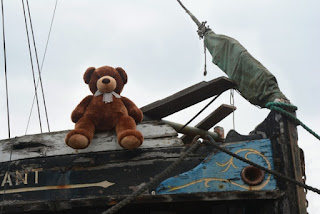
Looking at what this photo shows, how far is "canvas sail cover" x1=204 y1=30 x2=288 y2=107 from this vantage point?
5.23m

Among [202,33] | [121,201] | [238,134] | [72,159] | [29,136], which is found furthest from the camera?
[202,33]

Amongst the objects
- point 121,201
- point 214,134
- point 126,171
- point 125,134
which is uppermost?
point 214,134

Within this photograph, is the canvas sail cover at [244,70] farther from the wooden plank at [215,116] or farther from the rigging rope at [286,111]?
the wooden plank at [215,116]

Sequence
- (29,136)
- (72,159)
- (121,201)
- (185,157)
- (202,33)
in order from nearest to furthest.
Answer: (121,201) → (185,157) → (72,159) → (29,136) → (202,33)

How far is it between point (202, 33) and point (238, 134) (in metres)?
2.80

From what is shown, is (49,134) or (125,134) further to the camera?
(49,134)

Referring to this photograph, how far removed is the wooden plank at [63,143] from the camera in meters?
5.06

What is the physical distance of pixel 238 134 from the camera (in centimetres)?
481

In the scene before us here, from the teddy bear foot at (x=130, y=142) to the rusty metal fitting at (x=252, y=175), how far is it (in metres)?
0.99

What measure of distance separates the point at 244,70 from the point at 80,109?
1.82 metres

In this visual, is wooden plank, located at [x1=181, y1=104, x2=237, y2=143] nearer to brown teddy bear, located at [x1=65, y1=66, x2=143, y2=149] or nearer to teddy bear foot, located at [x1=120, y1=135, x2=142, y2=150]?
brown teddy bear, located at [x1=65, y1=66, x2=143, y2=149]

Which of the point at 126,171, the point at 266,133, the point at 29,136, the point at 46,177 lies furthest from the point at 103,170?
the point at 266,133

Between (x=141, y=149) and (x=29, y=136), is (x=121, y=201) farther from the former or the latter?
(x=29, y=136)

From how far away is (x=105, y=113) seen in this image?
5.24 m
